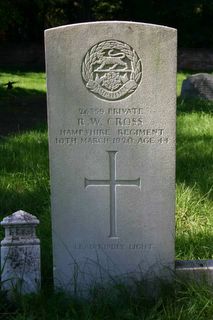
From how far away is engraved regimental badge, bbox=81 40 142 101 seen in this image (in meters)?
3.34

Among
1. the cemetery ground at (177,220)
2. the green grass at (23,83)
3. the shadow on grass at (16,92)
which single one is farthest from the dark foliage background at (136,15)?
the cemetery ground at (177,220)

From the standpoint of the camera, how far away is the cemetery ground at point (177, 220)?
332cm

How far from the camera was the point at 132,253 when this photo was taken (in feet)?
11.8

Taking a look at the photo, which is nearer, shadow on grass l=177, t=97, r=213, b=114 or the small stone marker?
the small stone marker

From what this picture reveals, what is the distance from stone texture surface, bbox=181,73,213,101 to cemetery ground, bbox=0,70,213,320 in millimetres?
1904

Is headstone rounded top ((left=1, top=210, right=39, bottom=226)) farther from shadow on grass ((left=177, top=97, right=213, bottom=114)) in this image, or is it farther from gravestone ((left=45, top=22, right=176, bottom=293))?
shadow on grass ((left=177, top=97, right=213, bottom=114))

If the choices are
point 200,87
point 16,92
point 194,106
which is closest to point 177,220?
point 194,106

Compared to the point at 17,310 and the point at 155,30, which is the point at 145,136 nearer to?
the point at 155,30

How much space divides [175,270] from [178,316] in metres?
0.37

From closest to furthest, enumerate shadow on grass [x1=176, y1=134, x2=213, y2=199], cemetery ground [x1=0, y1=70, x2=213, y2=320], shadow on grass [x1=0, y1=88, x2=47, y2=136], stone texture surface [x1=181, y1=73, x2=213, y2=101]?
cemetery ground [x1=0, y1=70, x2=213, y2=320]
shadow on grass [x1=176, y1=134, x2=213, y2=199]
shadow on grass [x1=0, y1=88, x2=47, y2=136]
stone texture surface [x1=181, y1=73, x2=213, y2=101]

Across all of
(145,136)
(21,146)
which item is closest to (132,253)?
(145,136)

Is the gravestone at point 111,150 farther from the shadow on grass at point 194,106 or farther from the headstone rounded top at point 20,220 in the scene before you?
the shadow on grass at point 194,106

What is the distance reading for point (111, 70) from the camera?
11.1 ft

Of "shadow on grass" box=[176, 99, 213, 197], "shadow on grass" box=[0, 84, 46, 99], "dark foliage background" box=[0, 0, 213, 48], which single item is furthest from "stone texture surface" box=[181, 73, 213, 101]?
"dark foliage background" box=[0, 0, 213, 48]
